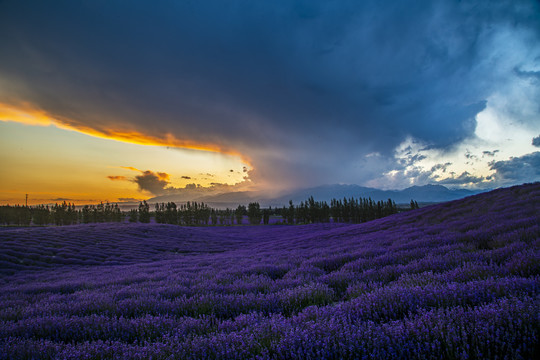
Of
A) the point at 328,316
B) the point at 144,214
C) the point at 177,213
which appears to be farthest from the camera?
the point at 177,213

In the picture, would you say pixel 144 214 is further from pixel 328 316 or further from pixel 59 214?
pixel 328 316

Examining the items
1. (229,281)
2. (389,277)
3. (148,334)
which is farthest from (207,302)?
(389,277)

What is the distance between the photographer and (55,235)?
2275cm

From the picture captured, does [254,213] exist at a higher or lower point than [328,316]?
lower

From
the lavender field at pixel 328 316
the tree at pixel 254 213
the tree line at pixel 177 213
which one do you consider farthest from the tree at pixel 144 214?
the lavender field at pixel 328 316

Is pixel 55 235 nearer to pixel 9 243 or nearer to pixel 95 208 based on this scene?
pixel 9 243

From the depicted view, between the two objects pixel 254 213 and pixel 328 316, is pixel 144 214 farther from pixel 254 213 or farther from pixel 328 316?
pixel 328 316

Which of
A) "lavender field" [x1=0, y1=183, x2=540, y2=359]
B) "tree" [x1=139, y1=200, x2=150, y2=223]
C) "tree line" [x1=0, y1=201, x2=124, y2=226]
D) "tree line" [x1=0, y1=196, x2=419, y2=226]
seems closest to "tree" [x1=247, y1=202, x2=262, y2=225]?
"tree line" [x1=0, y1=196, x2=419, y2=226]

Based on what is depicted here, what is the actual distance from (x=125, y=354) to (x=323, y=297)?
2.92 meters

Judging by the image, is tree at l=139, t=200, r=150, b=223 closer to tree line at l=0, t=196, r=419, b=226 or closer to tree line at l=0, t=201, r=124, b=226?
tree line at l=0, t=196, r=419, b=226

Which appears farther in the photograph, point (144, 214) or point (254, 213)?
point (254, 213)

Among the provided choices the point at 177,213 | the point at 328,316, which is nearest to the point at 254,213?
the point at 177,213

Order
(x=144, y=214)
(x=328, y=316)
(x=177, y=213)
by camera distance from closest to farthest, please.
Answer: (x=328, y=316), (x=144, y=214), (x=177, y=213)

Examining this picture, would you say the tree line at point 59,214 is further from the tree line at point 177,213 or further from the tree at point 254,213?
the tree at point 254,213
